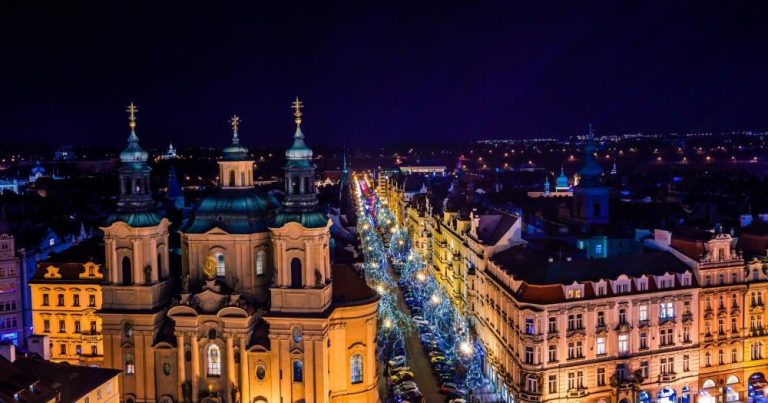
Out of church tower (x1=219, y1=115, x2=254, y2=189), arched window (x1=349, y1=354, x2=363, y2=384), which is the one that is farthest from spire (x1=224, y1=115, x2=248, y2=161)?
arched window (x1=349, y1=354, x2=363, y2=384)

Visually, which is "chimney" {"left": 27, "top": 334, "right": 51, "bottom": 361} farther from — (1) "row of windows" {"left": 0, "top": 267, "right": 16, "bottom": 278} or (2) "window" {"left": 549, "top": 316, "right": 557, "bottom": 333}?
(2) "window" {"left": 549, "top": 316, "right": 557, "bottom": 333}

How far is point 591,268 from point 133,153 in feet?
126

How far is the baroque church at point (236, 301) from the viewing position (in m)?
54.1

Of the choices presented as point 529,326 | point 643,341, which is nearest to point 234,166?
point 529,326

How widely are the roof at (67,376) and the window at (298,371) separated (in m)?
12.2

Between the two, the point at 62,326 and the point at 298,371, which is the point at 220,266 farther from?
the point at 62,326

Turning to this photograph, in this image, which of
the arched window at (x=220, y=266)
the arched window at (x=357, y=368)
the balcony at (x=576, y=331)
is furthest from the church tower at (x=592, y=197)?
the arched window at (x=220, y=266)

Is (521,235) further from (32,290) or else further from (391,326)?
(32,290)

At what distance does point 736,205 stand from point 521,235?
5095 cm

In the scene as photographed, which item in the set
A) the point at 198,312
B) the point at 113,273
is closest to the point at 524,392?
the point at 198,312

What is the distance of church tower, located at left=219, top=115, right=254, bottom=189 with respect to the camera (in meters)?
58.4

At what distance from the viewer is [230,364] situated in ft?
179

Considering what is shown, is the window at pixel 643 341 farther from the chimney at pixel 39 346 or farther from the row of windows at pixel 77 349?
the row of windows at pixel 77 349

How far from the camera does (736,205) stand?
115125mm
